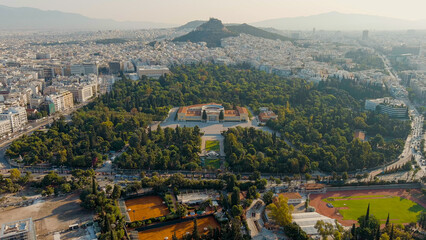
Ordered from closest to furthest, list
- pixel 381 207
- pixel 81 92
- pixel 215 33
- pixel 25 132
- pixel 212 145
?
1. pixel 381 207
2. pixel 212 145
3. pixel 25 132
4. pixel 81 92
5. pixel 215 33

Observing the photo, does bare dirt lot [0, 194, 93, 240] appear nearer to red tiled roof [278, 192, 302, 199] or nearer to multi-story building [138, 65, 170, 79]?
red tiled roof [278, 192, 302, 199]

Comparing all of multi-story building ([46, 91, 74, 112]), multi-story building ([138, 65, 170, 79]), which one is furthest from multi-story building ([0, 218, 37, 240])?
multi-story building ([138, 65, 170, 79])

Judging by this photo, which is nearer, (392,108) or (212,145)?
(212,145)

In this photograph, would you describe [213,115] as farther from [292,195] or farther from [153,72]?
[153,72]

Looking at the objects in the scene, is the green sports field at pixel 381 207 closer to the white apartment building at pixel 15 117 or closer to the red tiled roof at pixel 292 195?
the red tiled roof at pixel 292 195

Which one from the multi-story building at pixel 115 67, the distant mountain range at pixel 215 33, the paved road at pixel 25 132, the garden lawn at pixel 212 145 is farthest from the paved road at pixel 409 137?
the distant mountain range at pixel 215 33

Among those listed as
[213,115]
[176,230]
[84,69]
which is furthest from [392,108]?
[84,69]

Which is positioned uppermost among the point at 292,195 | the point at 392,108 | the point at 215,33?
the point at 215,33
